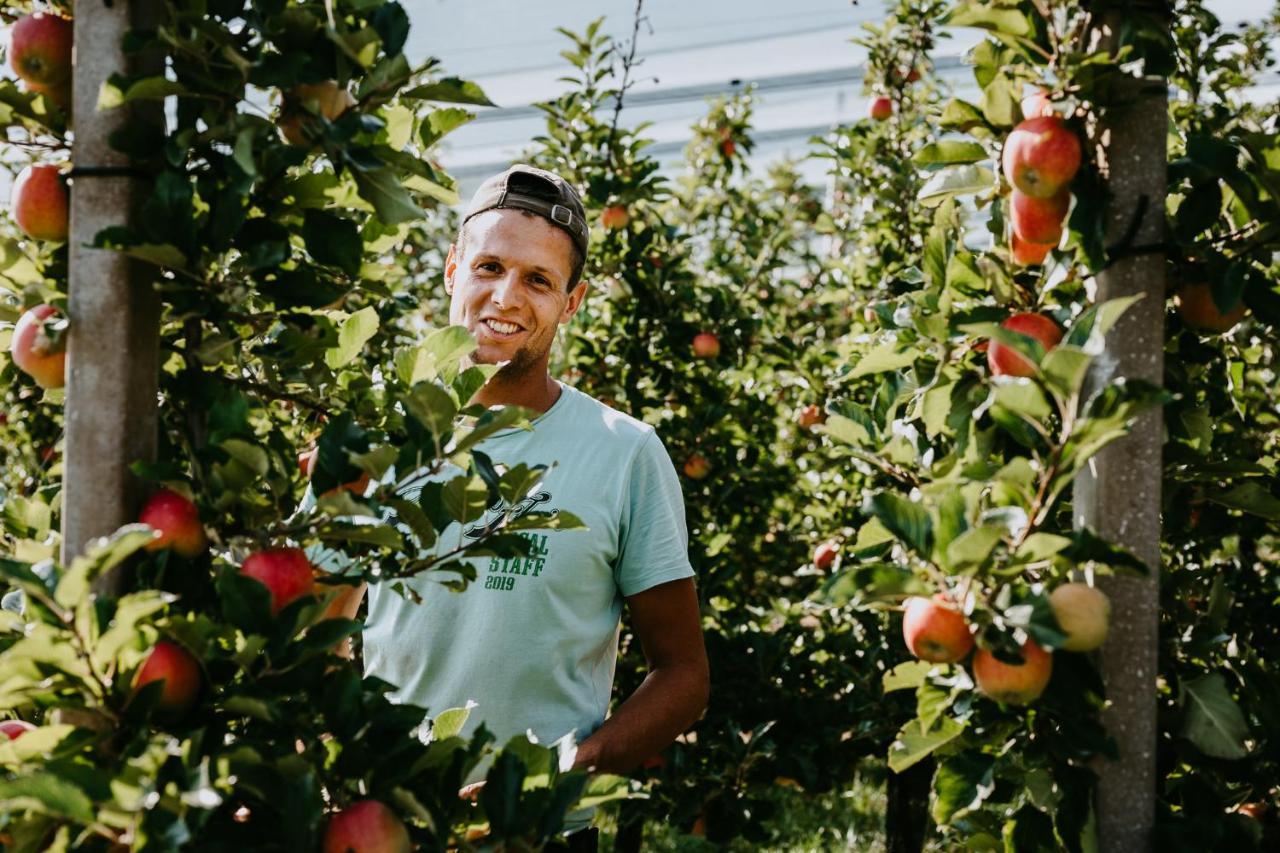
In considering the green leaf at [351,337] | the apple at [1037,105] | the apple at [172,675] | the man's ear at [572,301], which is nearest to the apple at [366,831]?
the apple at [172,675]

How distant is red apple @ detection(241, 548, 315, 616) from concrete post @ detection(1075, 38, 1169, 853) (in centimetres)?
80

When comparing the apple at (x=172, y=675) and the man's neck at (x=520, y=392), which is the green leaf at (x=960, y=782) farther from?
the man's neck at (x=520, y=392)

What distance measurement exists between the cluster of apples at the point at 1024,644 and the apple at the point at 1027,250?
0.39m

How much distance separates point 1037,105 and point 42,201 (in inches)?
40.6

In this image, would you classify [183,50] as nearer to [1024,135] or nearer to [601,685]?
[1024,135]

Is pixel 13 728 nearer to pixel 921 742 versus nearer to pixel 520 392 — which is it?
pixel 921 742

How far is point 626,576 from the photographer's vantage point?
1825 millimetres

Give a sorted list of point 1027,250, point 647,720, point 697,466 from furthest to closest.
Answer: point 697,466
point 647,720
point 1027,250

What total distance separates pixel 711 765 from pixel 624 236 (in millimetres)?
1595

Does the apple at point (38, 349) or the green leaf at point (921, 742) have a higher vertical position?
the apple at point (38, 349)

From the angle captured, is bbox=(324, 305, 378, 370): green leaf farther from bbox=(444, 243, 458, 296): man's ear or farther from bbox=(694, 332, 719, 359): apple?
bbox=(694, 332, 719, 359): apple

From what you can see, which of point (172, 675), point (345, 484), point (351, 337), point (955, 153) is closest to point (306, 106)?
point (351, 337)

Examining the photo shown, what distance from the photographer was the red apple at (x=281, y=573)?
1038 millimetres

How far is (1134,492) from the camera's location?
3.78ft
